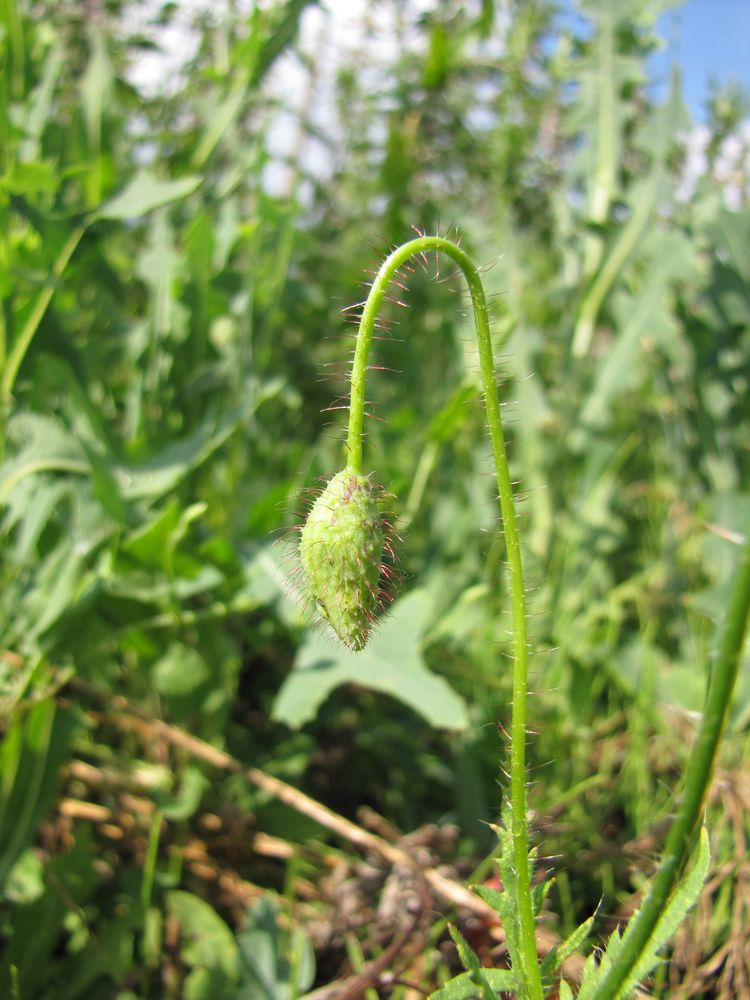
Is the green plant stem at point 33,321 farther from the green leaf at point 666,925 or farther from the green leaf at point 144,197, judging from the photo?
the green leaf at point 666,925

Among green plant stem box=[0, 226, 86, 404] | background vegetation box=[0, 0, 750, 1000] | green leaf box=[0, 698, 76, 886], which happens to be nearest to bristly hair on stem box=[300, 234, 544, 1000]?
background vegetation box=[0, 0, 750, 1000]

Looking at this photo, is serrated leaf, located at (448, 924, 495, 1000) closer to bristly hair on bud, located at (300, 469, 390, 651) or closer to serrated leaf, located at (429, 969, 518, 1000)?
serrated leaf, located at (429, 969, 518, 1000)

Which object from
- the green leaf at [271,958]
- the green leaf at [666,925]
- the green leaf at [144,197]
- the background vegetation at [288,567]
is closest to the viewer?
the green leaf at [666,925]

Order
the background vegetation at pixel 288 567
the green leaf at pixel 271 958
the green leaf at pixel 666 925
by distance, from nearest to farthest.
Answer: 1. the green leaf at pixel 666 925
2. the green leaf at pixel 271 958
3. the background vegetation at pixel 288 567

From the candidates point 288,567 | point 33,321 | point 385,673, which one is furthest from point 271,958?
point 33,321

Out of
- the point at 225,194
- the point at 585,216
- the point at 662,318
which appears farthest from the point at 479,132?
the point at 225,194

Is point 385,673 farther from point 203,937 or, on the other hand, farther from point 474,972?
point 474,972

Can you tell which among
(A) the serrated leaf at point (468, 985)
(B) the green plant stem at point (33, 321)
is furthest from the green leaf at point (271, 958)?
(B) the green plant stem at point (33, 321)

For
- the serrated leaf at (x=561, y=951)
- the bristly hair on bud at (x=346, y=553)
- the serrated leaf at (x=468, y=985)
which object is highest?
the bristly hair on bud at (x=346, y=553)
